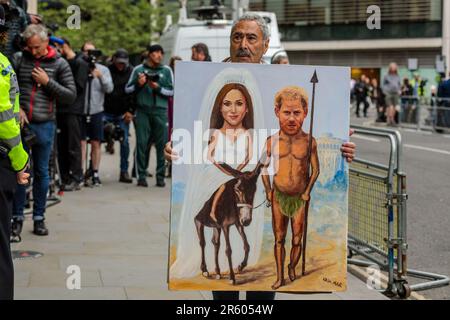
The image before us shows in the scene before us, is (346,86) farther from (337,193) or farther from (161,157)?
(161,157)


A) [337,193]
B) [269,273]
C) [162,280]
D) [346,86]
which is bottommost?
[162,280]

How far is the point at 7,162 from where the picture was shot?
5.33 metres

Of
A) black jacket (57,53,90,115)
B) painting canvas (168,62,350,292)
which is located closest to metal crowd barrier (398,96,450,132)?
black jacket (57,53,90,115)

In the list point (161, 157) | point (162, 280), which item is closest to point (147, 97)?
point (161, 157)

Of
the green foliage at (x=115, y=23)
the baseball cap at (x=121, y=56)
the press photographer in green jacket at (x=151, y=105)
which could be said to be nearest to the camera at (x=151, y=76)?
the press photographer in green jacket at (x=151, y=105)

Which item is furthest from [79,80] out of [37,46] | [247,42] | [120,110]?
[247,42]

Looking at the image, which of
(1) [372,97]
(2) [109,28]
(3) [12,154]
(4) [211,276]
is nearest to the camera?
(4) [211,276]

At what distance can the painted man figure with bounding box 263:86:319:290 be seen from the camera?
14.7 feet

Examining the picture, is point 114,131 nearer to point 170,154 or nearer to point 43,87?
point 43,87

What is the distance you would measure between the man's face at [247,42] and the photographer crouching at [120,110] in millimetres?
9177

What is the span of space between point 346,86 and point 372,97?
41113 millimetres

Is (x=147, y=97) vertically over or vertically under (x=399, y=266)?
over

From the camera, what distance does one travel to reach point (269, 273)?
4508 mm

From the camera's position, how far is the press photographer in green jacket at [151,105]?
13359mm
